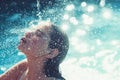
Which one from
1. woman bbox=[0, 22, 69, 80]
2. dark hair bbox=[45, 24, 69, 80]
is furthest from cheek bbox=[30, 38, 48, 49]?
dark hair bbox=[45, 24, 69, 80]

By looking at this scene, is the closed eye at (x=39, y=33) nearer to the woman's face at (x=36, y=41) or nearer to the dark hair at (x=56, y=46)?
the woman's face at (x=36, y=41)

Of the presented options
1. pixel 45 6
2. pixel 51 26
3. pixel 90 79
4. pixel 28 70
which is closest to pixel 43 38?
pixel 51 26

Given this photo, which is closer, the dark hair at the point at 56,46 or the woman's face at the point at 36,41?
the woman's face at the point at 36,41

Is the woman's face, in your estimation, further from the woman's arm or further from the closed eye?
the woman's arm

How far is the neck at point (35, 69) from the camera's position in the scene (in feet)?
15.4

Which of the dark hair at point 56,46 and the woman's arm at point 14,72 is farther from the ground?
the dark hair at point 56,46

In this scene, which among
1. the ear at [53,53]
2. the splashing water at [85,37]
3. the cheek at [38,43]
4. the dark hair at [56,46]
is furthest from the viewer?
the splashing water at [85,37]

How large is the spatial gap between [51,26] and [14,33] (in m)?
6.25

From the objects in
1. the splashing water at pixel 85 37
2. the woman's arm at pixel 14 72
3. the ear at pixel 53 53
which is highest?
the splashing water at pixel 85 37

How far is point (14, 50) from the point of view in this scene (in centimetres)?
1215

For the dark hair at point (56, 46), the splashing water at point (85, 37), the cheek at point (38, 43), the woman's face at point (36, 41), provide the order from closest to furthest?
the woman's face at point (36, 41) < the cheek at point (38, 43) < the dark hair at point (56, 46) < the splashing water at point (85, 37)

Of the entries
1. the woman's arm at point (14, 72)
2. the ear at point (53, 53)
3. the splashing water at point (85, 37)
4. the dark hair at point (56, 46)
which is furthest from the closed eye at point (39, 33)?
the splashing water at point (85, 37)

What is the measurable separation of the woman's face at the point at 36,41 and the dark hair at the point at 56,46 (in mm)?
94

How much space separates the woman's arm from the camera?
471cm
